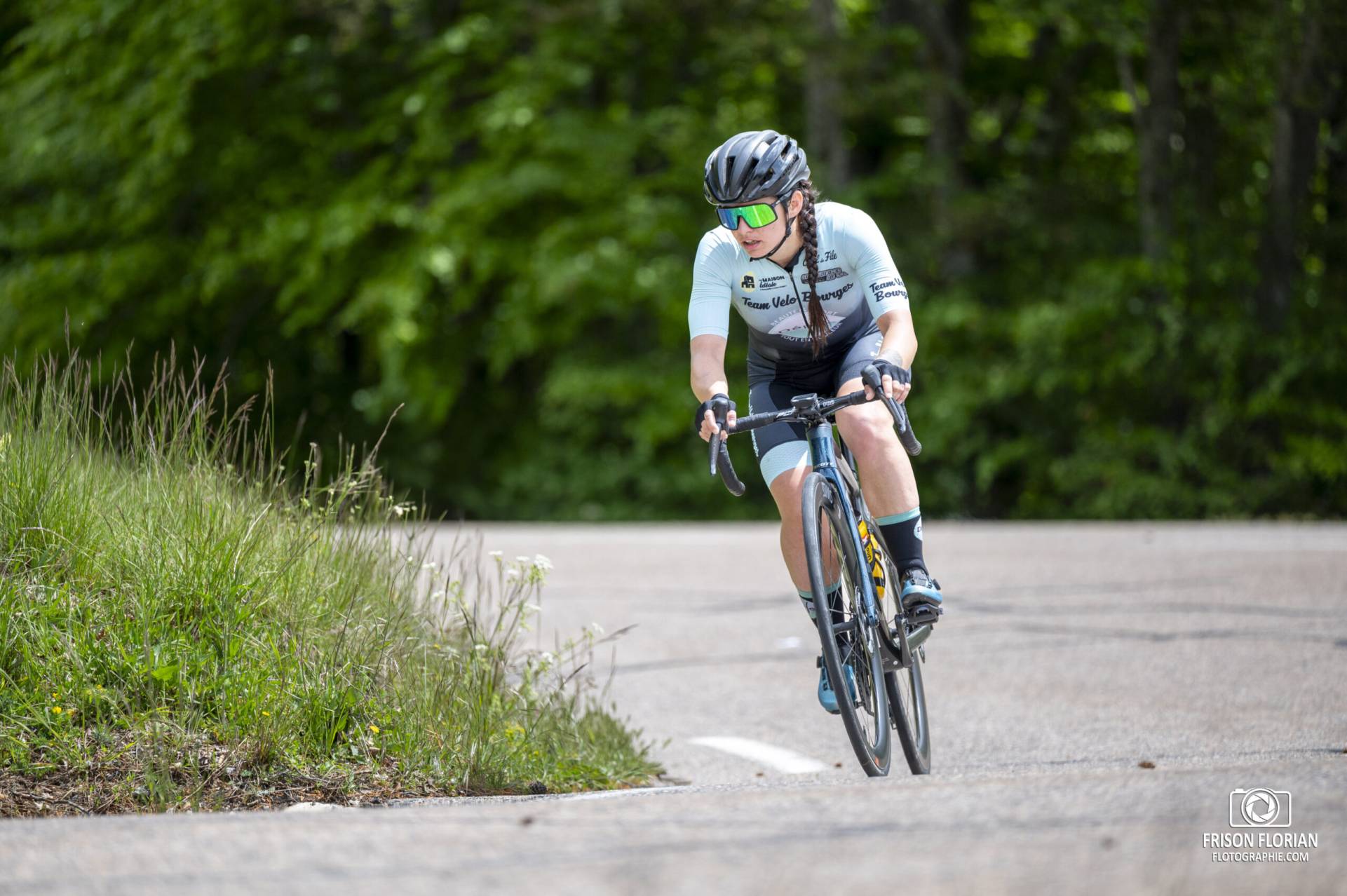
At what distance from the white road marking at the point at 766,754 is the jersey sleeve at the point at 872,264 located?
1734 mm

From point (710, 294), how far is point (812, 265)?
1.17ft

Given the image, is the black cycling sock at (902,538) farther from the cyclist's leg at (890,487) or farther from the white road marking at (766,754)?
the white road marking at (766,754)

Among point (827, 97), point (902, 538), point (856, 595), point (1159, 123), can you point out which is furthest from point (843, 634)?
point (827, 97)

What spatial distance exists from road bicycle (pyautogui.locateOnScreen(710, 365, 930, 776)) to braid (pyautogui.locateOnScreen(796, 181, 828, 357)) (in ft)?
1.05

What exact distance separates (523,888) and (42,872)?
2.92 ft

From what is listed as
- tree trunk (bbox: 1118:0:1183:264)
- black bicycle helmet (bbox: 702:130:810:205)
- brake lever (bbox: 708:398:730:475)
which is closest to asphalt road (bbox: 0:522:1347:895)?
brake lever (bbox: 708:398:730:475)

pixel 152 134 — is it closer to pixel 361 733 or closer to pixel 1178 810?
pixel 361 733

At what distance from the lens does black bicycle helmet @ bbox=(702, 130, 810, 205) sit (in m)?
5.10

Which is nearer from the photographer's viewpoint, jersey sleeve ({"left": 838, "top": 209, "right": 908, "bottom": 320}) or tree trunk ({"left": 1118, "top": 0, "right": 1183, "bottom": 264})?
jersey sleeve ({"left": 838, "top": 209, "right": 908, "bottom": 320})

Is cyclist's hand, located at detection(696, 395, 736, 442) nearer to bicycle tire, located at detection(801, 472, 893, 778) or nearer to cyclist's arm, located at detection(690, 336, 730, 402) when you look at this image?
cyclist's arm, located at detection(690, 336, 730, 402)

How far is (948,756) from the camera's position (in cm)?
589

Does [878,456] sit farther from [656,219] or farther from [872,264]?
[656,219]

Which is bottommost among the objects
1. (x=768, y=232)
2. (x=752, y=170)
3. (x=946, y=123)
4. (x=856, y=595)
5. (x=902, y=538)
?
(x=856, y=595)

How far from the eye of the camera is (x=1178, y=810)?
319 centimetres
